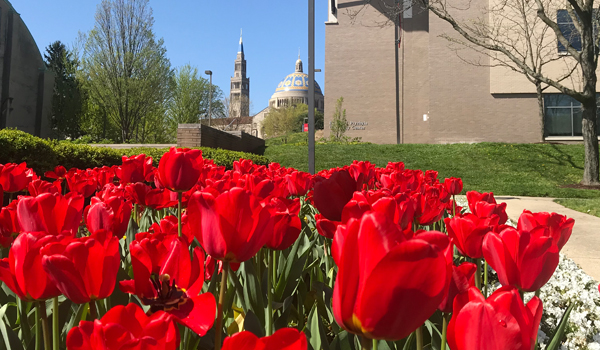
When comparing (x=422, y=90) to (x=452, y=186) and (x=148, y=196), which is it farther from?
(x=148, y=196)

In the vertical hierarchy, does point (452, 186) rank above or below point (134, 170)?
below

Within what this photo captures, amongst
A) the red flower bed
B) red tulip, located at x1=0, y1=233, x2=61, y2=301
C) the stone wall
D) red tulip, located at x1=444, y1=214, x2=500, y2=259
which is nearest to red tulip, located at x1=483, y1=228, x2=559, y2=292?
the red flower bed

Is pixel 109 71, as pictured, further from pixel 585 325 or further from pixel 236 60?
pixel 236 60

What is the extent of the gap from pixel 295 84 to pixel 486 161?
95.2 m

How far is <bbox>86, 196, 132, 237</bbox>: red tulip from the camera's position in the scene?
1.08 meters

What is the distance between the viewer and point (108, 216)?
1087mm

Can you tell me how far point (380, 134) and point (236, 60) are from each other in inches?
4415

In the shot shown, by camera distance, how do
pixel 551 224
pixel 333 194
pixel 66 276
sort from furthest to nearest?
pixel 333 194 < pixel 551 224 < pixel 66 276

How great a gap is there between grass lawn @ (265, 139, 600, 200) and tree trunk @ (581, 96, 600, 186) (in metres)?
0.82

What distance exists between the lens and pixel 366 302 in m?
0.49

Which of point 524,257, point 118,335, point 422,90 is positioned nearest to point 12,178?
point 118,335

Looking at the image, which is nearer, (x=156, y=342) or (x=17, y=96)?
(x=156, y=342)

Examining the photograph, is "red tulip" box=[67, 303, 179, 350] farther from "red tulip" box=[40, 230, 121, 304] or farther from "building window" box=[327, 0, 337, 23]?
"building window" box=[327, 0, 337, 23]

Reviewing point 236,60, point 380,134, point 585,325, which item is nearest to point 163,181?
point 585,325
